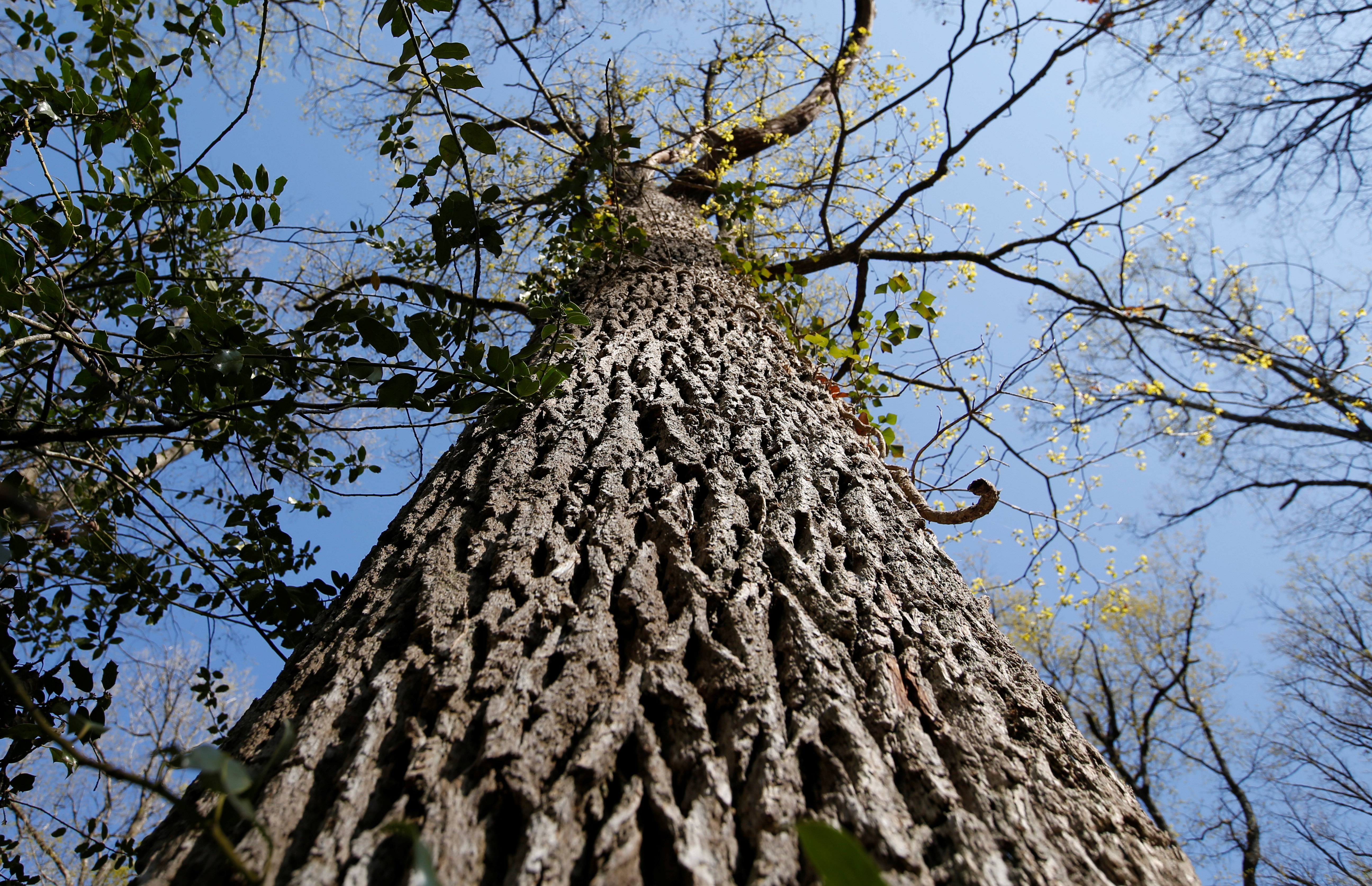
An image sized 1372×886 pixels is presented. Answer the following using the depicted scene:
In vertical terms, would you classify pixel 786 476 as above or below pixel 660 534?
above

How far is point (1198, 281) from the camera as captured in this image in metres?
7.91

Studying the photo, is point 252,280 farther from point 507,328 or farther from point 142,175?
point 507,328


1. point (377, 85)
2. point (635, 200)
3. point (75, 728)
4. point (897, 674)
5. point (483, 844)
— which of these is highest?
point (377, 85)

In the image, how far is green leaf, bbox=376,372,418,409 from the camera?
1.33m

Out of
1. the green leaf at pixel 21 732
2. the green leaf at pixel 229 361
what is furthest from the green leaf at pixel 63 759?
the green leaf at pixel 229 361

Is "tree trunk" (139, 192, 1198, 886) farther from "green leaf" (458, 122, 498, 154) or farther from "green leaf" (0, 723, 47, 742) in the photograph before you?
"green leaf" (0, 723, 47, 742)

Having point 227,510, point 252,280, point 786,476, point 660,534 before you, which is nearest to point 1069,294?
point 786,476

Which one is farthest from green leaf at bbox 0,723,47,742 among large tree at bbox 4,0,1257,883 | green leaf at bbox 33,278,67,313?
green leaf at bbox 33,278,67,313

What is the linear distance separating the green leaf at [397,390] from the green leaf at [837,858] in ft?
3.87

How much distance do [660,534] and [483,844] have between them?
0.65 m

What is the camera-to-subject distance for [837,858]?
43 cm

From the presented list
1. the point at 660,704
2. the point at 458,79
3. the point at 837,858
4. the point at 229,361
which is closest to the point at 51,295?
the point at 229,361

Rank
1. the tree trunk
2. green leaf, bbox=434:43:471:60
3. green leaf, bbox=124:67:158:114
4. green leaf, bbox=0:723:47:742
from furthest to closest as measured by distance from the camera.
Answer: green leaf, bbox=124:67:158:114 < green leaf, bbox=0:723:47:742 < green leaf, bbox=434:43:471:60 < the tree trunk

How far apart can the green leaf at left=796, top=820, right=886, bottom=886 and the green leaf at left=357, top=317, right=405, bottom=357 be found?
4.02 feet
